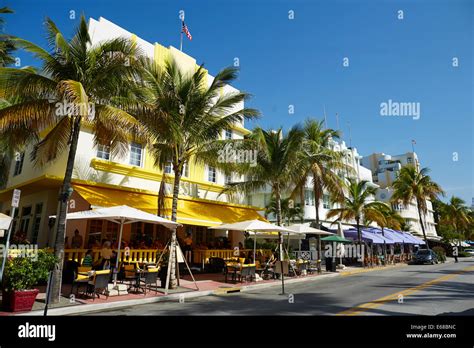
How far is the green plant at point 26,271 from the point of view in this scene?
7.84 meters

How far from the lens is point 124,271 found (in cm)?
1204

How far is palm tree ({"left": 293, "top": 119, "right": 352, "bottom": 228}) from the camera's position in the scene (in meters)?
20.7

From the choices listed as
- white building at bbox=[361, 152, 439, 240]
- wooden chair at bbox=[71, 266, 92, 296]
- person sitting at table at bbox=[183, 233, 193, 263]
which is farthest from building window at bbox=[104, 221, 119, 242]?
white building at bbox=[361, 152, 439, 240]

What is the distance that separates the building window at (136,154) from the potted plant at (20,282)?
32.1ft

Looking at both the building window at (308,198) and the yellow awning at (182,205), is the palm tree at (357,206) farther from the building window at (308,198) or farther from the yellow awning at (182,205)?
the yellow awning at (182,205)

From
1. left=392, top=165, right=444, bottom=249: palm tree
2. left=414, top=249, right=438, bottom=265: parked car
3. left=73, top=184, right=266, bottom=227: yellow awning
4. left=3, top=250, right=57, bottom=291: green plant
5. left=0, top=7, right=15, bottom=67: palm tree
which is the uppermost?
left=0, top=7, right=15, bottom=67: palm tree

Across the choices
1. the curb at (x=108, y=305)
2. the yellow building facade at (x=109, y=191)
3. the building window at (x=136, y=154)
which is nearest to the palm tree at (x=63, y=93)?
the curb at (x=108, y=305)

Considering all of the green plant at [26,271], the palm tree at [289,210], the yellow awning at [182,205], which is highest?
the palm tree at [289,210]

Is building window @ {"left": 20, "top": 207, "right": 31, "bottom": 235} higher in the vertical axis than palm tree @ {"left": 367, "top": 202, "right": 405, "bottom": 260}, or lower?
lower

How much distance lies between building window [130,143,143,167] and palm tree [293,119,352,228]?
31.7ft

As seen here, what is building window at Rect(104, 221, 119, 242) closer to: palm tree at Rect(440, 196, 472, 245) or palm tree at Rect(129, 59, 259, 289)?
palm tree at Rect(129, 59, 259, 289)
